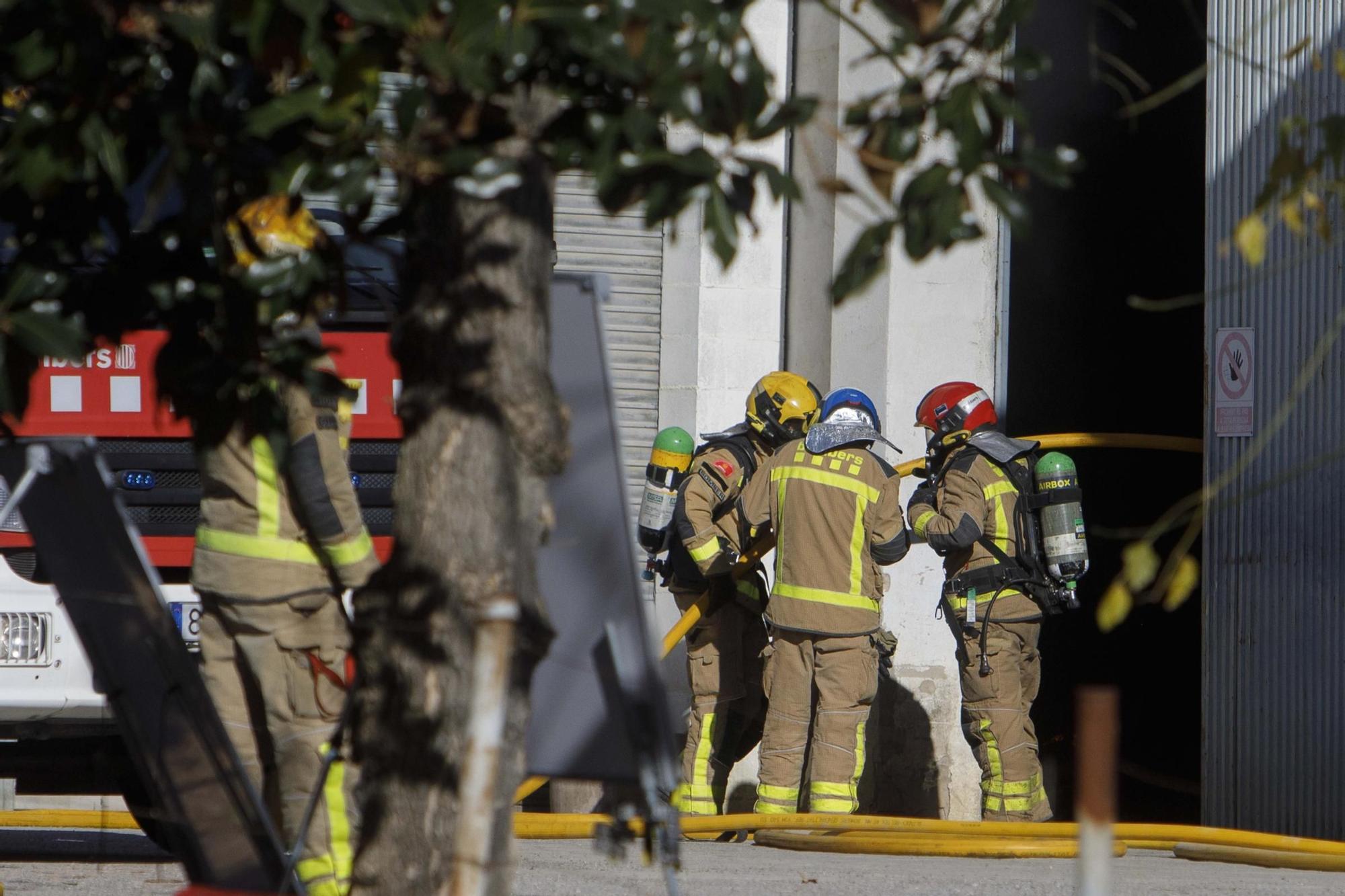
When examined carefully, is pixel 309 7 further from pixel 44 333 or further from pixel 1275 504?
pixel 1275 504

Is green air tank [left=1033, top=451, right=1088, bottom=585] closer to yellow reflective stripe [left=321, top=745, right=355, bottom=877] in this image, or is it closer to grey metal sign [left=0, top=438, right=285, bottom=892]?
yellow reflective stripe [left=321, top=745, right=355, bottom=877]

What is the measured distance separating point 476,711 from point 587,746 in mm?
1358

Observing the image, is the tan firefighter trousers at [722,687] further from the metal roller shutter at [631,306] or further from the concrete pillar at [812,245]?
the concrete pillar at [812,245]

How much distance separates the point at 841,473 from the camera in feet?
26.3

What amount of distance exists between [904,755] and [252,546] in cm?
558

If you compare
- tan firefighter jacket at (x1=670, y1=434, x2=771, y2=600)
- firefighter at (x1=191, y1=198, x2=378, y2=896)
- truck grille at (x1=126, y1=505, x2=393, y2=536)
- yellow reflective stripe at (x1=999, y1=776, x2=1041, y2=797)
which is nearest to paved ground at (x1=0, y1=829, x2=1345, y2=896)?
firefighter at (x1=191, y1=198, x2=378, y2=896)

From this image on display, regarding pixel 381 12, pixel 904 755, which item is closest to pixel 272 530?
pixel 381 12

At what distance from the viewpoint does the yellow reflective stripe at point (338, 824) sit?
14.8 feet

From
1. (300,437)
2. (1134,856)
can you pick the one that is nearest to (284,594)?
(300,437)

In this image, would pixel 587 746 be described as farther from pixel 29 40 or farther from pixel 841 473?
pixel 841 473

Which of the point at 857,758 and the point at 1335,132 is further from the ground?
the point at 1335,132

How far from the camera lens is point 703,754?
8695mm

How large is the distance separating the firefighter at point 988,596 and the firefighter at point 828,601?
1.15 ft

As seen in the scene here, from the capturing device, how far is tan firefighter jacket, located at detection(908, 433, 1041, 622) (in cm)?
814
